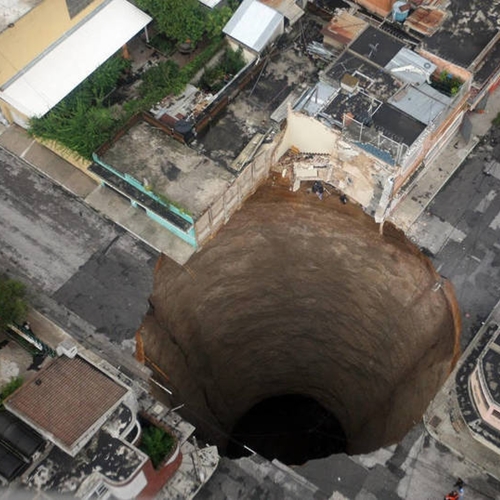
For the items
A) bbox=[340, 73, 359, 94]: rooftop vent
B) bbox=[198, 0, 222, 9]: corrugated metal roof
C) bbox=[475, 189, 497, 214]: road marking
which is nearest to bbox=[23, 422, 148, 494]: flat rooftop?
bbox=[340, 73, 359, 94]: rooftop vent

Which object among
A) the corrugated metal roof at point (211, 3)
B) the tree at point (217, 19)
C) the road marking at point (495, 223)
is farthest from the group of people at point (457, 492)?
the corrugated metal roof at point (211, 3)

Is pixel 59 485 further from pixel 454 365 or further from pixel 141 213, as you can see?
pixel 454 365

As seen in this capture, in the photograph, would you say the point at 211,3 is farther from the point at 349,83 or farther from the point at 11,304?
the point at 11,304

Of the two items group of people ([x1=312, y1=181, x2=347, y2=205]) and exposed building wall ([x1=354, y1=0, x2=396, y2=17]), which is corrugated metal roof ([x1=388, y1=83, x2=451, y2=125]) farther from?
exposed building wall ([x1=354, y1=0, x2=396, y2=17])

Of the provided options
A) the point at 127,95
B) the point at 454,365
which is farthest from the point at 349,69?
the point at 454,365

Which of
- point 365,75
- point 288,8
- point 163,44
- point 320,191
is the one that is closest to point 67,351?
point 320,191

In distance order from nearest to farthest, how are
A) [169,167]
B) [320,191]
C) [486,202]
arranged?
[169,167] → [320,191] → [486,202]
